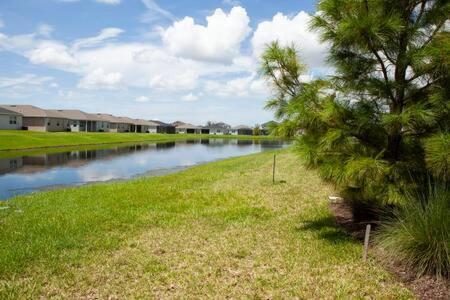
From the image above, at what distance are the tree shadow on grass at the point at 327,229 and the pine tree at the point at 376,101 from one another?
3.18 feet

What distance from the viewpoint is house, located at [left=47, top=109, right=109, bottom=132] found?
83.3 meters

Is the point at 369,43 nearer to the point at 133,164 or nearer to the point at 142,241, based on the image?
the point at 142,241

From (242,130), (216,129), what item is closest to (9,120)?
(216,129)

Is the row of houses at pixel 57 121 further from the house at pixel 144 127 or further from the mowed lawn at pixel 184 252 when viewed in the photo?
the mowed lawn at pixel 184 252

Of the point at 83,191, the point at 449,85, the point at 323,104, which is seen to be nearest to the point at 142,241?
the point at 323,104

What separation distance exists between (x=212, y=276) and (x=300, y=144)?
338 centimetres

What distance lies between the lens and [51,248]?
8375 mm

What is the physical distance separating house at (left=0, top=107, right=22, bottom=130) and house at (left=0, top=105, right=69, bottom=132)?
75.4 inches

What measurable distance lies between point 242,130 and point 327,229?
151 meters

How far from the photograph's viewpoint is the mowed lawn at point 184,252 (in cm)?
648

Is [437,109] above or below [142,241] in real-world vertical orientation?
above

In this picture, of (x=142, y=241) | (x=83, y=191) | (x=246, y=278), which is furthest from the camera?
(x=83, y=191)

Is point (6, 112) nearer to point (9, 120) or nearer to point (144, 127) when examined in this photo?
point (9, 120)

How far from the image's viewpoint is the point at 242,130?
160875 millimetres
